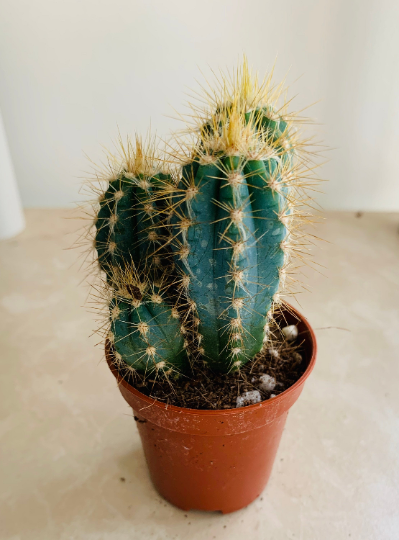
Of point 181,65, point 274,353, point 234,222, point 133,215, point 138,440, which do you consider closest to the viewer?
point 234,222

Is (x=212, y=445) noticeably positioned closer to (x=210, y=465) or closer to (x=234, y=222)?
(x=210, y=465)

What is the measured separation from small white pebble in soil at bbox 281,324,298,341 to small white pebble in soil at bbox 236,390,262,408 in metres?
0.18

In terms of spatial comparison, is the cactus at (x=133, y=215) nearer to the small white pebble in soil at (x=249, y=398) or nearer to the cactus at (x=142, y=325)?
the cactus at (x=142, y=325)

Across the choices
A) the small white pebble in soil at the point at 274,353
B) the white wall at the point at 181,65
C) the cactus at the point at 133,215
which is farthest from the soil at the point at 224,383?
the white wall at the point at 181,65

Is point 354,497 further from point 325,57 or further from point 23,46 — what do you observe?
point 23,46

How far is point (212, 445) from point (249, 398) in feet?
0.33

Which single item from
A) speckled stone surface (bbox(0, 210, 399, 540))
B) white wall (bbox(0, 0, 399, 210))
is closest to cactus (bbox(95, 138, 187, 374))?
speckled stone surface (bbox(0, 210, 399, 540))

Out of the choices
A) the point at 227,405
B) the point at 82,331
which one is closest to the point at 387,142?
the point at 82,331

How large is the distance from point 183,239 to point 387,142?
1.63 m

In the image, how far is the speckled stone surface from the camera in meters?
0.88

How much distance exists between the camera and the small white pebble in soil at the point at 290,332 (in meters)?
0.91

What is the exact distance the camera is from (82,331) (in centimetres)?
141

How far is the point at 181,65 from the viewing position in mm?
1861

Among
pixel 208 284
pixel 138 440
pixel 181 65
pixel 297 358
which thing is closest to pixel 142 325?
pixel 208 284
